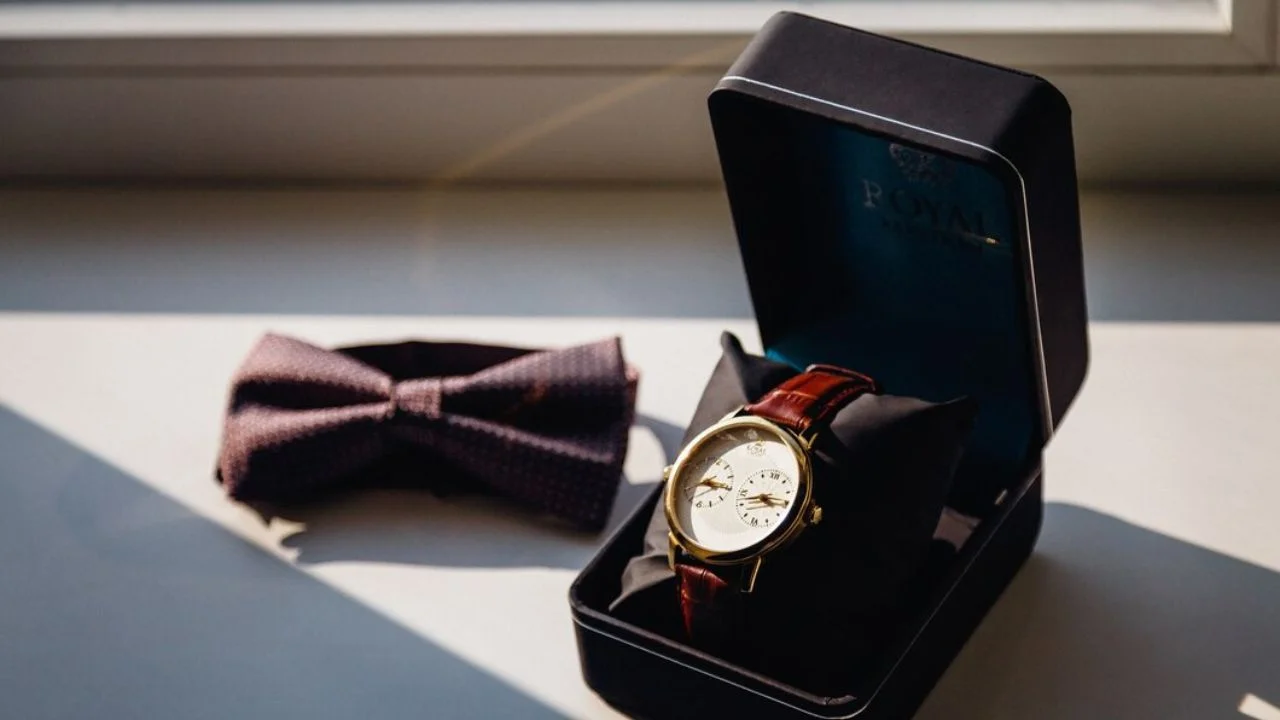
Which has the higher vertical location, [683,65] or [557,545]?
[683,65]

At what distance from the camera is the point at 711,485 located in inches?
42.5

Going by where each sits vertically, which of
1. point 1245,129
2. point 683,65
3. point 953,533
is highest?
point 683,65

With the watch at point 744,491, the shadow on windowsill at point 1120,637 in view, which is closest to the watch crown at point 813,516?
the watch at point 744,491

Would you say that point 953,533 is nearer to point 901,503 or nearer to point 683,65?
point 901,503

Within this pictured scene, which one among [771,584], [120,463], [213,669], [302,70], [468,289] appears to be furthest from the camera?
[302,70]

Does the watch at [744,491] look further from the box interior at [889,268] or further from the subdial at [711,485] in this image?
the box interior at [889,268]

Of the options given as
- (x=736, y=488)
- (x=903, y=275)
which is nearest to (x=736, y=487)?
(x=736, y=488)

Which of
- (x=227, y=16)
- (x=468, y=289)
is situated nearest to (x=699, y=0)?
(x=468, y=289)

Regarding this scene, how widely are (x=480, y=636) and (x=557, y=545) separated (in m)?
0.11

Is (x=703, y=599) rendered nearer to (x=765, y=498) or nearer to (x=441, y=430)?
(x=765, y=498)

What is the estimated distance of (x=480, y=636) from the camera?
1174 mm

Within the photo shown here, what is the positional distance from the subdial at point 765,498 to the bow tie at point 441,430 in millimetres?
213

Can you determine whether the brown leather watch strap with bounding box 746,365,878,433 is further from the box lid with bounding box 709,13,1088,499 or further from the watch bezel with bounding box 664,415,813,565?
the box lid with bounding box 709,13,1088,499

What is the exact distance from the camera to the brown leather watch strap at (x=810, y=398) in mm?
1078
